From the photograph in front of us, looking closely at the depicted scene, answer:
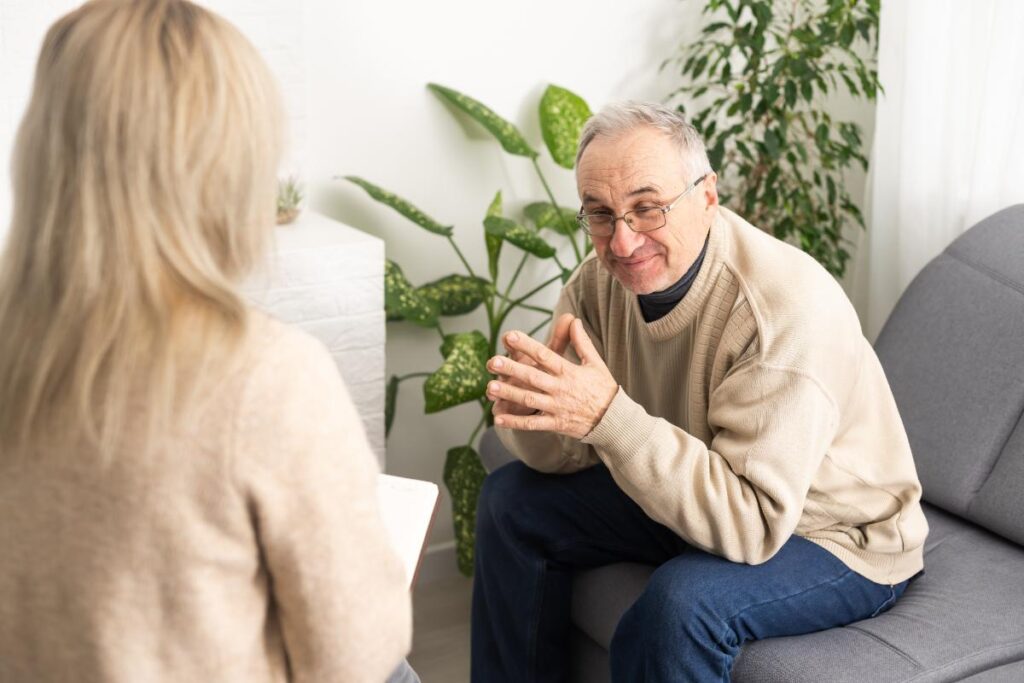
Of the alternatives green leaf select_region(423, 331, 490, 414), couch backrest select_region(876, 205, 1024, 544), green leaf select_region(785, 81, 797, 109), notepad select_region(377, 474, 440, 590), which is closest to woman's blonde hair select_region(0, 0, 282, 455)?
notepad select_region(377, 474, 440, 590)

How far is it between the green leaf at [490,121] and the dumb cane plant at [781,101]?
1.53 ft

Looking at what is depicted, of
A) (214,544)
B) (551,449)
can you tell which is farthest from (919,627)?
(214,544)

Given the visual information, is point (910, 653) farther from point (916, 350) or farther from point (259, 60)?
point (259, 60)

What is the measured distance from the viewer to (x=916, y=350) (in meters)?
2.17

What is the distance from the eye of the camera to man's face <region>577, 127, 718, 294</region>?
1.71 metres

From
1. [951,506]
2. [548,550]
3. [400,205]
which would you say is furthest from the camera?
[400,205]

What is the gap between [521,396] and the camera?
5.29 ft

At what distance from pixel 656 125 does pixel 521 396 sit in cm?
47

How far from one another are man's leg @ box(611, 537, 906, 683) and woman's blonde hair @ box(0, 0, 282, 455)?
91cm

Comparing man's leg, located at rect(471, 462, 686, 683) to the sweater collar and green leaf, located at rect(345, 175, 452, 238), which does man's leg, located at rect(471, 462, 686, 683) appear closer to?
the sweater collar

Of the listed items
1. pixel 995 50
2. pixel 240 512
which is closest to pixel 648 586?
pixel 240 512

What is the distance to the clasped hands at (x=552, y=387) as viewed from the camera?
1.61 meters

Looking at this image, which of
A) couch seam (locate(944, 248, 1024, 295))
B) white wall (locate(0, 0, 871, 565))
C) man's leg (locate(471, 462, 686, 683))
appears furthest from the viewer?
white wall (locate(0, 0, 871, 565))

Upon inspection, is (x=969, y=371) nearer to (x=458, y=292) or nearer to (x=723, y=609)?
(x=723, y=609)
